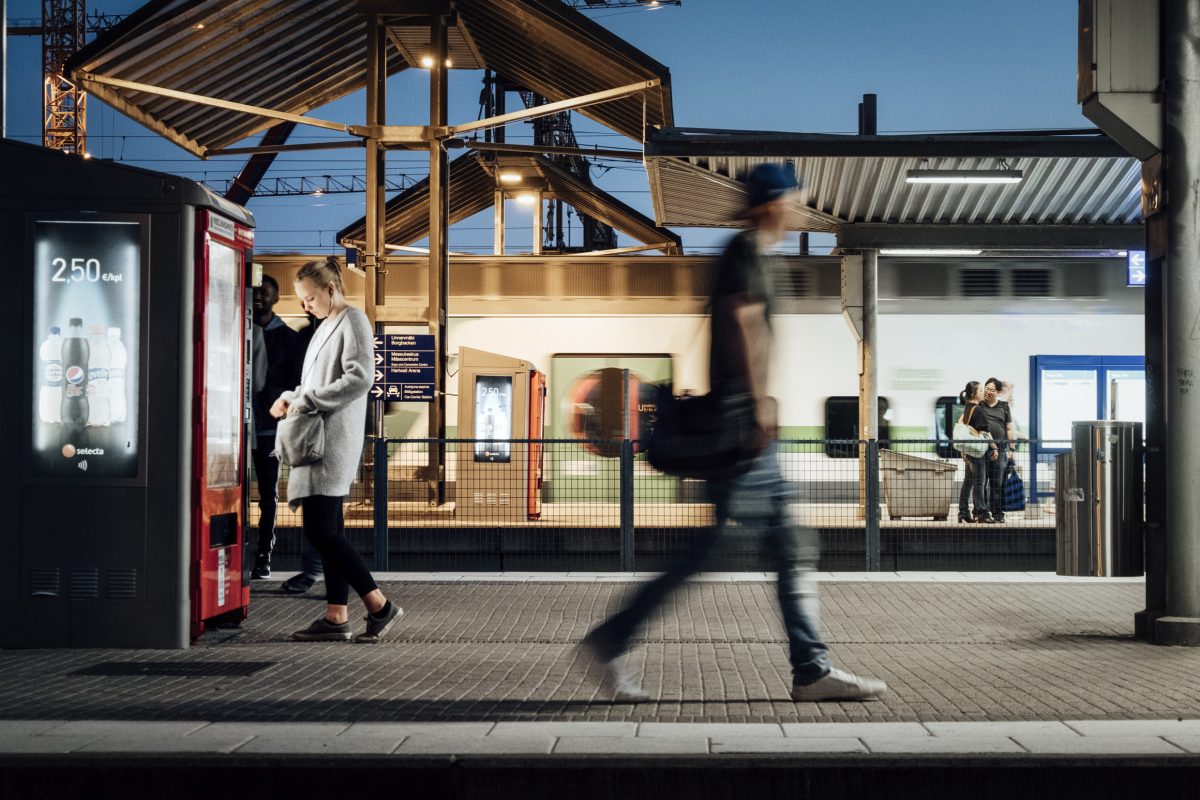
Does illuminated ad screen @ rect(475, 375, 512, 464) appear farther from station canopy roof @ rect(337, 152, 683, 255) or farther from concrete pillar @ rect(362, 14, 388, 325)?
station canopy roof @ rect(337, 152, 683, 255)

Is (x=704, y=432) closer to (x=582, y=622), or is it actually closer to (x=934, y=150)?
(x=582, y=622)

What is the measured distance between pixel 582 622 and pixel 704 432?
2.63 metres

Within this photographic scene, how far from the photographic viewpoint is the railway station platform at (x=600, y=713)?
3969 millimetres

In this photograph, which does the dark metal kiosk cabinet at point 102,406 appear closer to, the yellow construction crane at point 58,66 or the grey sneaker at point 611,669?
the grey sneaker at point 611,669

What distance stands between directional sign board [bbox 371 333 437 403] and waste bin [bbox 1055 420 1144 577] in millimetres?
9056

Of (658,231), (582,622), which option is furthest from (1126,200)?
(658,231)

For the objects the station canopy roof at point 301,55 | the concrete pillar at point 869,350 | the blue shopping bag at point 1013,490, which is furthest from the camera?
the concrete pillar at point 869,350

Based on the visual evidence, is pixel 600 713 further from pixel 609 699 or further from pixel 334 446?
pixel 334 446

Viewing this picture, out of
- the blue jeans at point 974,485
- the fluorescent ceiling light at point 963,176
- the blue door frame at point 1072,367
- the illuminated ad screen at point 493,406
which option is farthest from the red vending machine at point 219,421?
the blue door frame at point 1072,367

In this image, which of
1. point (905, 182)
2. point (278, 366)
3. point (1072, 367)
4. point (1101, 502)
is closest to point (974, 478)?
point (1101, 502)

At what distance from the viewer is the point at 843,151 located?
42.6ft

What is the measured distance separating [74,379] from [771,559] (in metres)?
3.70

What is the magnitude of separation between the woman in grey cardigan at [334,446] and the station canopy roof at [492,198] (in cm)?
1851

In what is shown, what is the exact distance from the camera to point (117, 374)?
6.32 m
